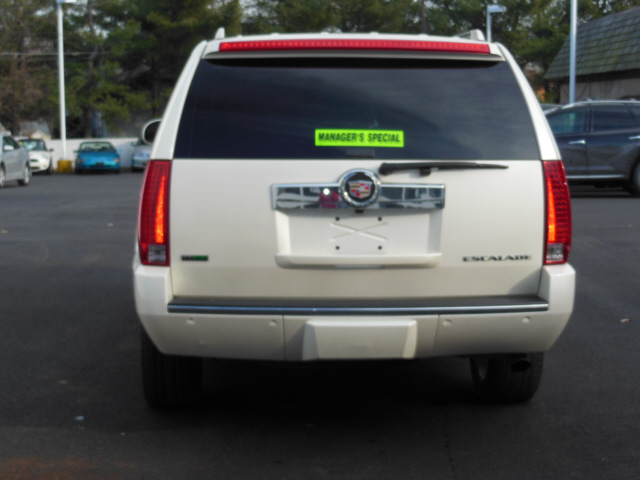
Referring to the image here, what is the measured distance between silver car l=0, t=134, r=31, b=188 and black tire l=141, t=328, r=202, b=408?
19.4 m

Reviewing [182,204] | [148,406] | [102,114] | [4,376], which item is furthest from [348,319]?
[102,114]

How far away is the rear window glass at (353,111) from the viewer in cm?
378

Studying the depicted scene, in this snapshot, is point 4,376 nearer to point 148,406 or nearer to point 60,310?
point 148,406

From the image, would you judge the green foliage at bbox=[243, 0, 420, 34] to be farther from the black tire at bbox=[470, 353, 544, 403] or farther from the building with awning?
the black tire at bbox=[470, 353, 544, 403]

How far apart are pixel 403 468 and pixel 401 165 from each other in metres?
1.26

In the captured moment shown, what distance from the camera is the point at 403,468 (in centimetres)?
373

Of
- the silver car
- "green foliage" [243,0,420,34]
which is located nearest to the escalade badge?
the silver car

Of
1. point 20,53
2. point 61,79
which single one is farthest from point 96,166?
point 20,53

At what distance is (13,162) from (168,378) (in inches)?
799

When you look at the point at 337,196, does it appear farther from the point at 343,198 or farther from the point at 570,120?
the point at 570,120

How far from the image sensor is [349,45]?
155 inches

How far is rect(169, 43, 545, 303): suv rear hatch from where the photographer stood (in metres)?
3.74

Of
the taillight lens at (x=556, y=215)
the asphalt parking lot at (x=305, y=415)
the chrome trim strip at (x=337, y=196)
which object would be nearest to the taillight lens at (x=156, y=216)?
the chrome trim strip at (x=337, y=196)

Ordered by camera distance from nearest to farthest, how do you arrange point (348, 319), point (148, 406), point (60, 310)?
point (348, 319)
point (148, 406)
point (60, 310)
